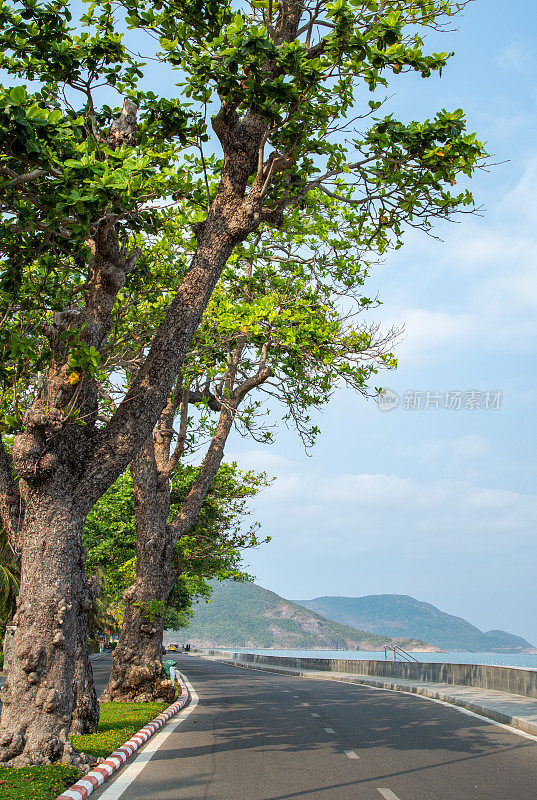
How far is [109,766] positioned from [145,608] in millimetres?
Answer: 8826

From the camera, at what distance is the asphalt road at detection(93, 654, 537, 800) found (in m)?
7.66

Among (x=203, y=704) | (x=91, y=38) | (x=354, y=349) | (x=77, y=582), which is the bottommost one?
(x=203, y=704)

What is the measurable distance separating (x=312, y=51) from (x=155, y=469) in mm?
10460

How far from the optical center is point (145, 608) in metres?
17.4

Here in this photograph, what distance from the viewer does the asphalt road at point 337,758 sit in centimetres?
766

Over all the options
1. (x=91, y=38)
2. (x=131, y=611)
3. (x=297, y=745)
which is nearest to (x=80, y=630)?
(x=297, y=745)

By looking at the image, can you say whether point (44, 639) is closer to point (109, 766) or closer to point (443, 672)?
point (109, 766)

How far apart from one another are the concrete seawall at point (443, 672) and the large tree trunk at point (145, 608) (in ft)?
28.4

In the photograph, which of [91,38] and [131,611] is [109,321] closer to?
[91,38]

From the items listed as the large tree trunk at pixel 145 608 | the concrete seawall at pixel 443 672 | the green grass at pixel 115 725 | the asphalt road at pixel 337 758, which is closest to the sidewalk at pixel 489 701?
the concrete seawall at pixel 443 672

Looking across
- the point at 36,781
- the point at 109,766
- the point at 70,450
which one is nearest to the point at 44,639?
the point at 109,766

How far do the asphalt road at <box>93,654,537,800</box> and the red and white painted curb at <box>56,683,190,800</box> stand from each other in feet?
0.52

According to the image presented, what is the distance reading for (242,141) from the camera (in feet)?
34.9

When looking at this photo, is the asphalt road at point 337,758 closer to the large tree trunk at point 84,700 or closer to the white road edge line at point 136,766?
the white road edge line at point 136,766
